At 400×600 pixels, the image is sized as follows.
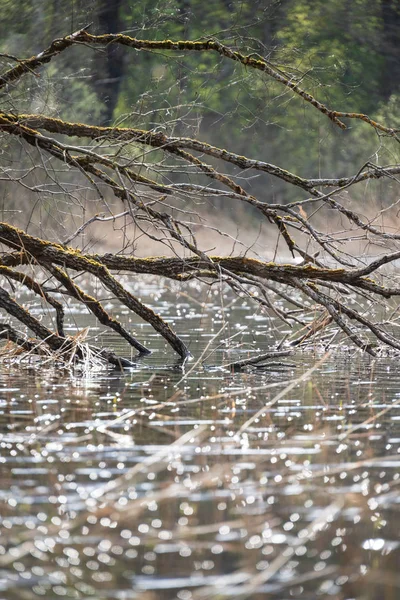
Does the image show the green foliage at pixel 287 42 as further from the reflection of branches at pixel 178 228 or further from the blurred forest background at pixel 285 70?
the reflection of branches at pixel 178 228

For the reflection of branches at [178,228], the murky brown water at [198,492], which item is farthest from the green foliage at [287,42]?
the murky brown water at [198,492]

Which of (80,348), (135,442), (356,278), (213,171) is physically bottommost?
(135,442)

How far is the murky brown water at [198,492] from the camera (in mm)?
4656

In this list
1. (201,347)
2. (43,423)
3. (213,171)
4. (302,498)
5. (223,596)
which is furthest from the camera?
(201,347)

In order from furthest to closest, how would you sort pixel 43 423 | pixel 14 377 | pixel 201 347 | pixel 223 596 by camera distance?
pixel 201 347 → pixel 14 377 → pixel 43 423 → pixel 223 596

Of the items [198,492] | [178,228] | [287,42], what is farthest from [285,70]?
[287,42]

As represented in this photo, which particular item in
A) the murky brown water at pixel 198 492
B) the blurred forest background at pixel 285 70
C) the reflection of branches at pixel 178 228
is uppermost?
the blurred forest background at pixel 285 70

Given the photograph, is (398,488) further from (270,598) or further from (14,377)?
(14,377)

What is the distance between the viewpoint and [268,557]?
193 inches

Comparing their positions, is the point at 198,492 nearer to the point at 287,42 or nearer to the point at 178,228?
the point at 178,228

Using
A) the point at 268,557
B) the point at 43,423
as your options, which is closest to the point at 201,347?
the point at 43,423

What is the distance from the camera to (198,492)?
5.88 metres

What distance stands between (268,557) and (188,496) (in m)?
0.97

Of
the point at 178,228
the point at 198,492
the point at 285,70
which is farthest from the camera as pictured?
the point at 285,70
